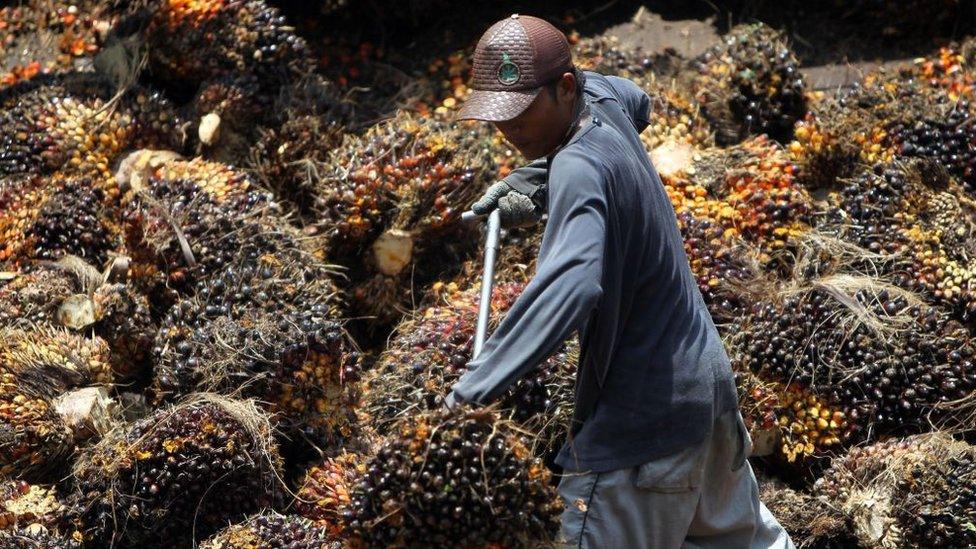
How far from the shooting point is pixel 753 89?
19.9ft

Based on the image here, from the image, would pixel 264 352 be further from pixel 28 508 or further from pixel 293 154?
pixel 293 154

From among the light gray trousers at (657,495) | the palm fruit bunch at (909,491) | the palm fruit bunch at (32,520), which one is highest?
the light gray trousers at (657,495)

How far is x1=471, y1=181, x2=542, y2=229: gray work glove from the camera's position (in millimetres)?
3971

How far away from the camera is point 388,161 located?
218 inches

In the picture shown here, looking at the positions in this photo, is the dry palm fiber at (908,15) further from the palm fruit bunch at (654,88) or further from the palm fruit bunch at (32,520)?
the palm fruit bunch at (32,520)

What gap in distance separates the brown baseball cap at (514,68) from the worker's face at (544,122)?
0.03 m

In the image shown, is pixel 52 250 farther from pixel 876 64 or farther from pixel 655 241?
pixel 876 64

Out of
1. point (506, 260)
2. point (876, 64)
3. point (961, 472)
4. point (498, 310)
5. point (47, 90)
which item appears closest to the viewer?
point (961, 472)

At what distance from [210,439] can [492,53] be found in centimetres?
181

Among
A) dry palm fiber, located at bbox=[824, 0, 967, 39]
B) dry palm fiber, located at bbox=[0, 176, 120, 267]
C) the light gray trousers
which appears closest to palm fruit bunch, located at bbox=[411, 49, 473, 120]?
dry palm fiber, located at bbox=[0, 176, 120, 267]

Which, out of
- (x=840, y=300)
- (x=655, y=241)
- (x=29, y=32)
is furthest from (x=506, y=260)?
(x=29, y=32)

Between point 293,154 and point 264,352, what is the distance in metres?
1.34

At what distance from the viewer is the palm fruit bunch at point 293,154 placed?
5.83m

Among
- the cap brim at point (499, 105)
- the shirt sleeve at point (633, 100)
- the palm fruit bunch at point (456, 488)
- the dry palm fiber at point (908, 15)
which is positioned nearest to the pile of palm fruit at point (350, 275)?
the palm fruit bunch at point (456, 488)
